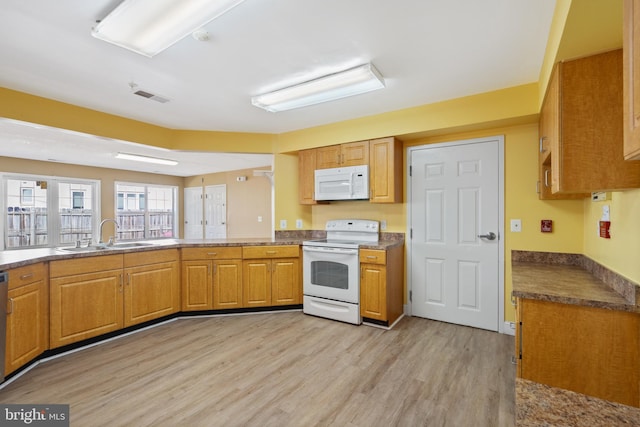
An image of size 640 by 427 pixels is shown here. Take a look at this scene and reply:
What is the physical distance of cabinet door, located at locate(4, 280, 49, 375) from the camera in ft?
6.92

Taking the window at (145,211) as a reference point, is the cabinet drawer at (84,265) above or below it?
below

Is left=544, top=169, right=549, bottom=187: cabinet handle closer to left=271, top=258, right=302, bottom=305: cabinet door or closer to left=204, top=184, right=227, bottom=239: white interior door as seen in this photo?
left=271, top=258, right=302, bottom=305: cabinet door

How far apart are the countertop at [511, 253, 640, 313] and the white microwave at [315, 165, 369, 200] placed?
1.68 metres

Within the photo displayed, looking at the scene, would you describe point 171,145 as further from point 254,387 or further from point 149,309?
point 254,387

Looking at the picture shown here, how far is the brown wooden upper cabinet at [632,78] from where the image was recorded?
800mm

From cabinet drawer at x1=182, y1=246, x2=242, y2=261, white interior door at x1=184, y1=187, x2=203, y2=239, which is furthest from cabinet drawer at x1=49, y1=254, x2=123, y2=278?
white interior door at x1=184, y1=187, x2=203, y2=239

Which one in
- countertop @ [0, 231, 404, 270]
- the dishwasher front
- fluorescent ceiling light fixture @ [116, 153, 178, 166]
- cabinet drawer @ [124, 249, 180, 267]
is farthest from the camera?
fluorescent ceiling light fixture @ [116, 153, 178, 166]

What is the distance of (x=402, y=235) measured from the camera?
3543 millimetres

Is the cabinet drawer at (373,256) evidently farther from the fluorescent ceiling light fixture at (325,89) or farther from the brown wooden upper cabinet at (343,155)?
the fluorescent ceiling light fixture at (325,89)

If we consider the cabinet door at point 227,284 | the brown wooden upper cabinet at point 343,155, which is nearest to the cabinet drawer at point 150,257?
the cabinet door at point 227,284

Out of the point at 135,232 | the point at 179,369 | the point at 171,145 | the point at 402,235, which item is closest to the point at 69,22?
the point at 171,145

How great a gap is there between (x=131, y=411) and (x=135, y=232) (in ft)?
21.0

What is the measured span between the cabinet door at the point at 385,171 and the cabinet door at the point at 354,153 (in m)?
0.07

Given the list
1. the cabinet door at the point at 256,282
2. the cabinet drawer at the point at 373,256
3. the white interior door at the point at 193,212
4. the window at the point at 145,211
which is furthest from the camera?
the white interior door at the point at 193,212
